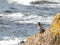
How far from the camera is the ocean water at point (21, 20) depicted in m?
17.8

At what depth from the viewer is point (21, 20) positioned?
23.5 meters

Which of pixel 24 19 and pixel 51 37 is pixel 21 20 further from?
pixel 51 37

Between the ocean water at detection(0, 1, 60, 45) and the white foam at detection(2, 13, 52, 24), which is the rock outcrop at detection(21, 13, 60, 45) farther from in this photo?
the white foam at detection(2, 13, 52, 24)

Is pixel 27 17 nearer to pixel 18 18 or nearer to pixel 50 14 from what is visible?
pixel 18 18

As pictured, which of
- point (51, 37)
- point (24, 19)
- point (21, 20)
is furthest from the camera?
point (24, 19)

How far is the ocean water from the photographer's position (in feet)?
58.2

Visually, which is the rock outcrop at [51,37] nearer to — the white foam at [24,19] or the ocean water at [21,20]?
the ocean water at [21,20]

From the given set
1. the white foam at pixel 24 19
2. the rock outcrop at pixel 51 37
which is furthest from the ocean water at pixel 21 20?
the rock outcrop at pixel 51 37

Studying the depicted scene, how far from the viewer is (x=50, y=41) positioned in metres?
10.9

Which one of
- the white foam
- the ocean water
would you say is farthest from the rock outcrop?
the white foam

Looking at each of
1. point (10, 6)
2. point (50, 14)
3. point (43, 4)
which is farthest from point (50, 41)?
point (43, 4)

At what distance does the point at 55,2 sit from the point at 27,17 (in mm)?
9780

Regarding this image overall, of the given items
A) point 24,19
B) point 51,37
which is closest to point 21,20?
point 24,19

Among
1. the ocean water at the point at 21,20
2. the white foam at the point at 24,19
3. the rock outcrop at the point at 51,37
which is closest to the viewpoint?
the rock outcrop at the point at 51,37
